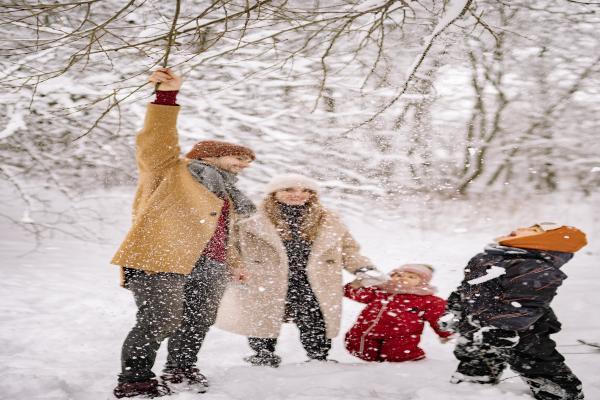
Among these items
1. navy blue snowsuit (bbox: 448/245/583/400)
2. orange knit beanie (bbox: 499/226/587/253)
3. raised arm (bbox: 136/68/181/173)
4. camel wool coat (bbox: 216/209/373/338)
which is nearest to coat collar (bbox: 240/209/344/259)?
camel wool coat (bbox: 216/209/373/338)

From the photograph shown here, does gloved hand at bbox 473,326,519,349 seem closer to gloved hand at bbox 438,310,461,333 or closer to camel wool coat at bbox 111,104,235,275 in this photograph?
gloved hand at bbox 438,310,461,333

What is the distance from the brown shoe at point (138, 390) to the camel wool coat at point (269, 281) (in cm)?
59

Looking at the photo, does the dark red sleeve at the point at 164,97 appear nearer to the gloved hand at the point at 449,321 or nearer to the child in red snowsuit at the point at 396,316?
the child in red snowsuit at the point at 396,316

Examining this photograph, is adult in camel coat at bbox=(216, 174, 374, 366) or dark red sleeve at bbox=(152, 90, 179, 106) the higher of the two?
dark red sleeve at bbox=(152, 90, 179, 106)

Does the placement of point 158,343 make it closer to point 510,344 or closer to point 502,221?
point 510,344

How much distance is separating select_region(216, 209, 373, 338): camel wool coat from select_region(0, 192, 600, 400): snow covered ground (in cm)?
23

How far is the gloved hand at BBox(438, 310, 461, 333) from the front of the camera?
2453 mm

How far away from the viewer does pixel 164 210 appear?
2.35 meters

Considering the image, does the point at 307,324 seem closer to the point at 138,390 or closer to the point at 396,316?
the point at 396,316

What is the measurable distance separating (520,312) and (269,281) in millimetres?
1189

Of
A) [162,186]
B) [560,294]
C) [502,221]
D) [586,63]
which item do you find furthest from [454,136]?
[162,186]

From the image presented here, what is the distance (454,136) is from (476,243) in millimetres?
1713

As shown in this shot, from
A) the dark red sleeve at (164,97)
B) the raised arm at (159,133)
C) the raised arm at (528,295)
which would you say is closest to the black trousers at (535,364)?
the raised arm at (528,295)

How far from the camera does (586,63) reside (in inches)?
292
